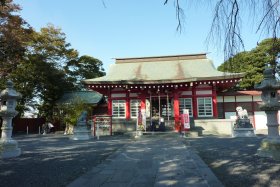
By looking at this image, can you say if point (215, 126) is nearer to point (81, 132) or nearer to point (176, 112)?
point (176, 112)

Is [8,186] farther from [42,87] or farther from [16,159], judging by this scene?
[42,87]

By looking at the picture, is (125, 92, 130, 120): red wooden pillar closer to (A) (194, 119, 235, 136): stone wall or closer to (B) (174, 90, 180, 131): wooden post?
(B) (174, 90, 180, 131): wooden post

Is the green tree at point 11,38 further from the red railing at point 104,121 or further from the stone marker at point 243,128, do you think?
the stone marker at point 243,128

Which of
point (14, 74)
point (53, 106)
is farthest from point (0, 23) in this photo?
point (53, 106)

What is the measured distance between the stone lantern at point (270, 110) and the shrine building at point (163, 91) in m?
8.56

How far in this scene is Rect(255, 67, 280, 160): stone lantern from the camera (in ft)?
23.1

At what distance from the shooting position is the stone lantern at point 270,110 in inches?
277

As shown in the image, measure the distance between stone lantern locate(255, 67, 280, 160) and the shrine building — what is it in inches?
337

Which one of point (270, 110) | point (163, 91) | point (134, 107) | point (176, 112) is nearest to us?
point (270, 110)

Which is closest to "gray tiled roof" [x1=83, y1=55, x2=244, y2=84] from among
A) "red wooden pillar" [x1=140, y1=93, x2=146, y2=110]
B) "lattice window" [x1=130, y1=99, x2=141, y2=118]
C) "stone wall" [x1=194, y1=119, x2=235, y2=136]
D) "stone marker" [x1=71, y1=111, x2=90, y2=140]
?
"red wooden pillar" [x1=140, y1=93, x2=146, y2=110]

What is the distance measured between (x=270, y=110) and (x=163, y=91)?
Result: 35.0 feet

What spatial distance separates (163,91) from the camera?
17875 mm

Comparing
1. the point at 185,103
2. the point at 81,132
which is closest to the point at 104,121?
the point at 81,132

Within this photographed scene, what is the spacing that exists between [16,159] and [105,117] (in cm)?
923
